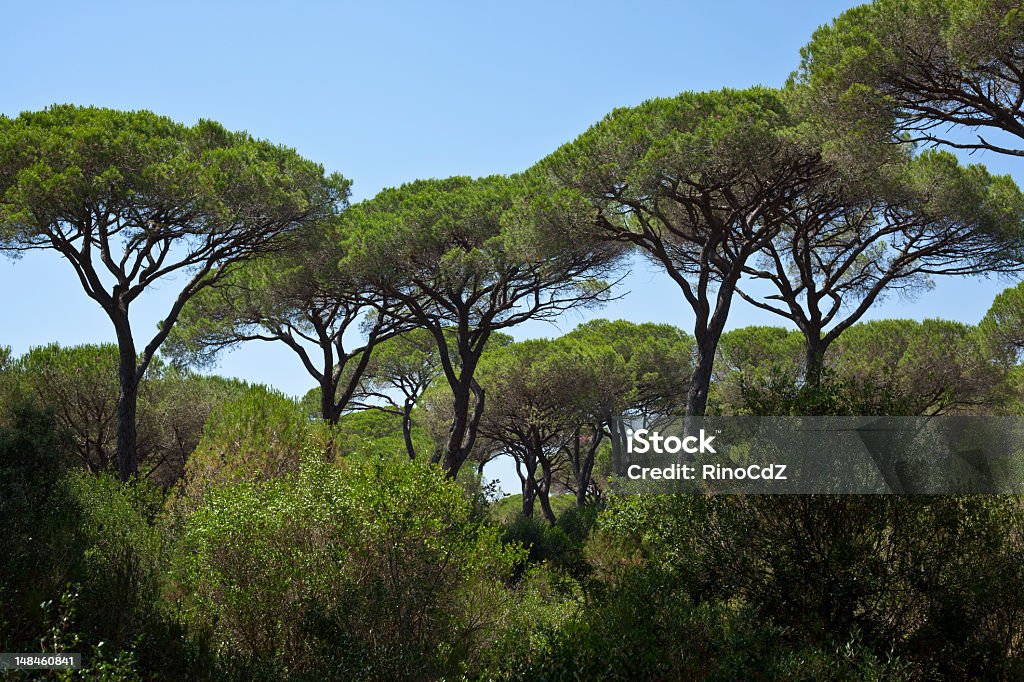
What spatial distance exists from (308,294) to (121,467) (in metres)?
6.09

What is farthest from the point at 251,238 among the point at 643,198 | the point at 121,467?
the point at 643,198

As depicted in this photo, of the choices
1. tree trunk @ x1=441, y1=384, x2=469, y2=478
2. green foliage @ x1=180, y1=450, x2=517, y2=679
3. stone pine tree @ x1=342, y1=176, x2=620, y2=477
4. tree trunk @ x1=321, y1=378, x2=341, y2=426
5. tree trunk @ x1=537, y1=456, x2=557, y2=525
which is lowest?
tree trunk @ x1=537, y1=456, x2=557, y2=525

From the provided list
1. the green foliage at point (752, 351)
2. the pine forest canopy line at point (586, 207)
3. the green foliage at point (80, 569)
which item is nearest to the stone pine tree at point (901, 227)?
the pine forest canopy line at point (586, 207)

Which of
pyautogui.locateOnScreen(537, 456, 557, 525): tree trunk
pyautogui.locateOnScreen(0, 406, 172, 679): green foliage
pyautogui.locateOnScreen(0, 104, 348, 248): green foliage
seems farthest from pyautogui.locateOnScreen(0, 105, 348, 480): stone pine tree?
pyautogui.locateOnScreen(537, 456, 557, 525): tree trunk

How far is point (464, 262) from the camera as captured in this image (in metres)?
16.7

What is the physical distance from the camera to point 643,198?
14219mm

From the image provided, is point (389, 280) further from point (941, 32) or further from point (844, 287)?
point (941, 32)

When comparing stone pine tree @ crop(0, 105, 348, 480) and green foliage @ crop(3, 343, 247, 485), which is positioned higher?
stone pine tree @ crop(0, 105, 348, 480)

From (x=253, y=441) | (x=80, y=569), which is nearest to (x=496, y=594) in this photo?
(x=80, y=569)

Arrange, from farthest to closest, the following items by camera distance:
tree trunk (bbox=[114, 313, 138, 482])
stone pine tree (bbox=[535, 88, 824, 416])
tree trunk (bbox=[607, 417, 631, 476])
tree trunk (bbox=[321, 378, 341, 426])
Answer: tree trunk (bbox=[607, 417, 631, 476]), tree trunk (bbox=[321, 378, 341, 426]), tree trunk (bbox=[114, 313, 138, 482]), stone pine tree (bbox=[535, 88, 824, 416])

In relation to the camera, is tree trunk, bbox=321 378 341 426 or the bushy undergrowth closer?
the bushy undergrowth

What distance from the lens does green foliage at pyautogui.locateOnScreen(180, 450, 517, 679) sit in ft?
19.1

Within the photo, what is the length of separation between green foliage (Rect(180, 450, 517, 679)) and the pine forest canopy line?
763cm

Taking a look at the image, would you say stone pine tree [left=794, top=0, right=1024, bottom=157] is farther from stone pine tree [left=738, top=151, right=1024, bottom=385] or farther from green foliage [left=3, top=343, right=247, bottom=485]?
green foliage [left=3, top=343, right=247, bottom=485]
